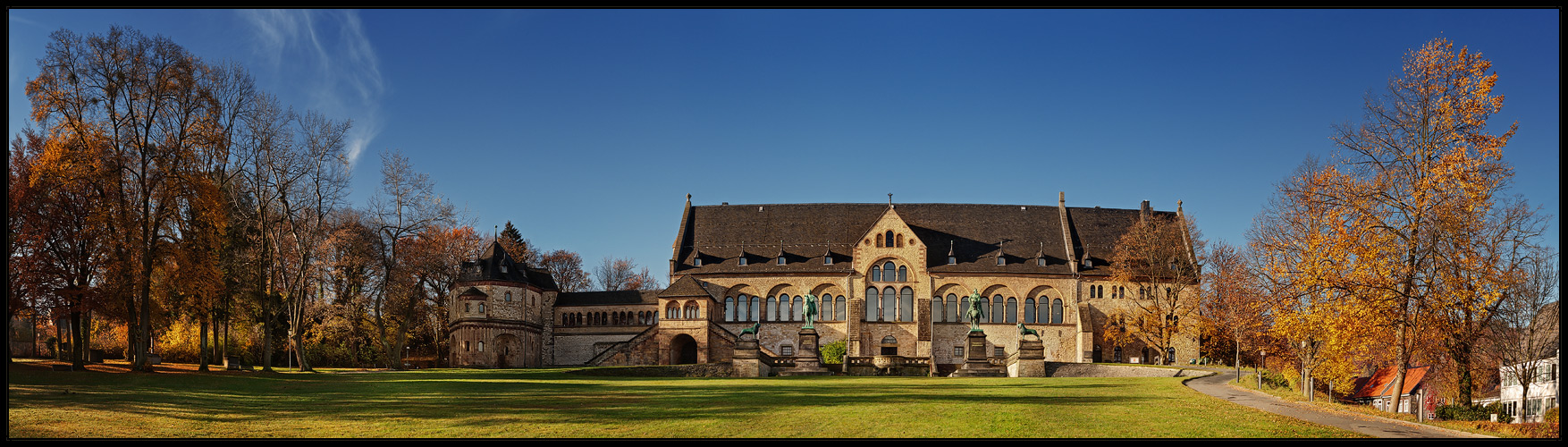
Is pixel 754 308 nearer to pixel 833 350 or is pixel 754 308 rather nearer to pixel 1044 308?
pixel 833 350

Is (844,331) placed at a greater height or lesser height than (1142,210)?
lesser

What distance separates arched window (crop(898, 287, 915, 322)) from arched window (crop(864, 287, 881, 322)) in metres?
1.23

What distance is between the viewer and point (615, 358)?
52250 mm

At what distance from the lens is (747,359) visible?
37.4 m

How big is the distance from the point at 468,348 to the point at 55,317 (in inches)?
901

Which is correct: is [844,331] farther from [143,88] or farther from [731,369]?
[143,88]

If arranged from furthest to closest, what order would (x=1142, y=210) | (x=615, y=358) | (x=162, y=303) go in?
(x=1142, y=210), (x=615, y=358), (x=162, y=303)

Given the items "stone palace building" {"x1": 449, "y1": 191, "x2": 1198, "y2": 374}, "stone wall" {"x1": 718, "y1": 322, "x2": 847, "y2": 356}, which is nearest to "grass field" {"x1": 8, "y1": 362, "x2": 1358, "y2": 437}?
"stone palace building" {"x1": 449, "y1": 191, "x2": 1198, "y2": 374}

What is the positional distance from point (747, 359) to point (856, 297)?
20.8 metres

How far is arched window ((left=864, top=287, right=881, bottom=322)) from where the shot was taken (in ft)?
188

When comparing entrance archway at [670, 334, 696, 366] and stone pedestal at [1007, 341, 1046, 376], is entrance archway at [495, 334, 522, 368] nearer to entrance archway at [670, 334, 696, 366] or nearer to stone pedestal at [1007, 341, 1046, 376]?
entrance archway at [670, 334, 696, 366]

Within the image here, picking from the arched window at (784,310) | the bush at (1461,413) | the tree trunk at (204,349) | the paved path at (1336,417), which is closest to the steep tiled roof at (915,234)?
the arched window at (784,310)

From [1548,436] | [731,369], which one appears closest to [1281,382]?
[1548,436]

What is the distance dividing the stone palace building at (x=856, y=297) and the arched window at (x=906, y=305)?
53 millimetres
